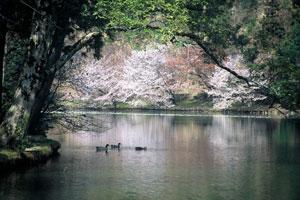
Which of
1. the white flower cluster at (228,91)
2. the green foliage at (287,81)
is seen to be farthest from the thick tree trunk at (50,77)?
the white flower cluster at (228,91)

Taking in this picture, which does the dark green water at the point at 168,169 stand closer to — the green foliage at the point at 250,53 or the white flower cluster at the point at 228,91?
the green foliage at the point at 250,53

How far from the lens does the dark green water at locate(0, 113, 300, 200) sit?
1031 inches

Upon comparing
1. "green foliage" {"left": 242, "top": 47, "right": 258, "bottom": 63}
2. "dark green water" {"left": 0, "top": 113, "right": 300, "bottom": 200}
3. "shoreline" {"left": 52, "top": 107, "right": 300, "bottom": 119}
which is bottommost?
"dark green water" {"left": 0, "top": 113, "right": 300, "bottom": 200}

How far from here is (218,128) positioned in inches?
2525

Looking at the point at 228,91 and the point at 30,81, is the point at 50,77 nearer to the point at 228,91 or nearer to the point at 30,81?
the point at 30,81

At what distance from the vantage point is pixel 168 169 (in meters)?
33.4

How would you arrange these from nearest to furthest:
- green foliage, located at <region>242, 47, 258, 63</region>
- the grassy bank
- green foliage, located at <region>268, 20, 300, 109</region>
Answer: green foliage, located at <region>268, 20, 300, 109</region> < the grassy bank < green foliage, located at <region>242, 47, 258, 63</region>

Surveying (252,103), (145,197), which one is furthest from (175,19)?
(252,103)

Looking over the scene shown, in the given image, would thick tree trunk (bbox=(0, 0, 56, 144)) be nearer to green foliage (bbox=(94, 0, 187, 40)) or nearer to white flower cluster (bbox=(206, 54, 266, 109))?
green foliage (bbox=(94, 0, 187, 40))

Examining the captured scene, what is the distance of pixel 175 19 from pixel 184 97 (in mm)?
69492

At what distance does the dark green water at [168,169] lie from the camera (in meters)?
26.2

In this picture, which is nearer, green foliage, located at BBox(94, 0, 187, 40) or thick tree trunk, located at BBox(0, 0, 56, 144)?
thick tree trunk, located at BBox(0, 0, 56, 144)

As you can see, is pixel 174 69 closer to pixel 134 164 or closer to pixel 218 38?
pixel 218 38

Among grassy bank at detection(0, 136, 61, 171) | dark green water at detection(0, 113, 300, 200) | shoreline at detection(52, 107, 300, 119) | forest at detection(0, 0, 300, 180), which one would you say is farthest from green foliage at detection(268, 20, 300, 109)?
shoreline at detection(52, 107, 300, 119)
